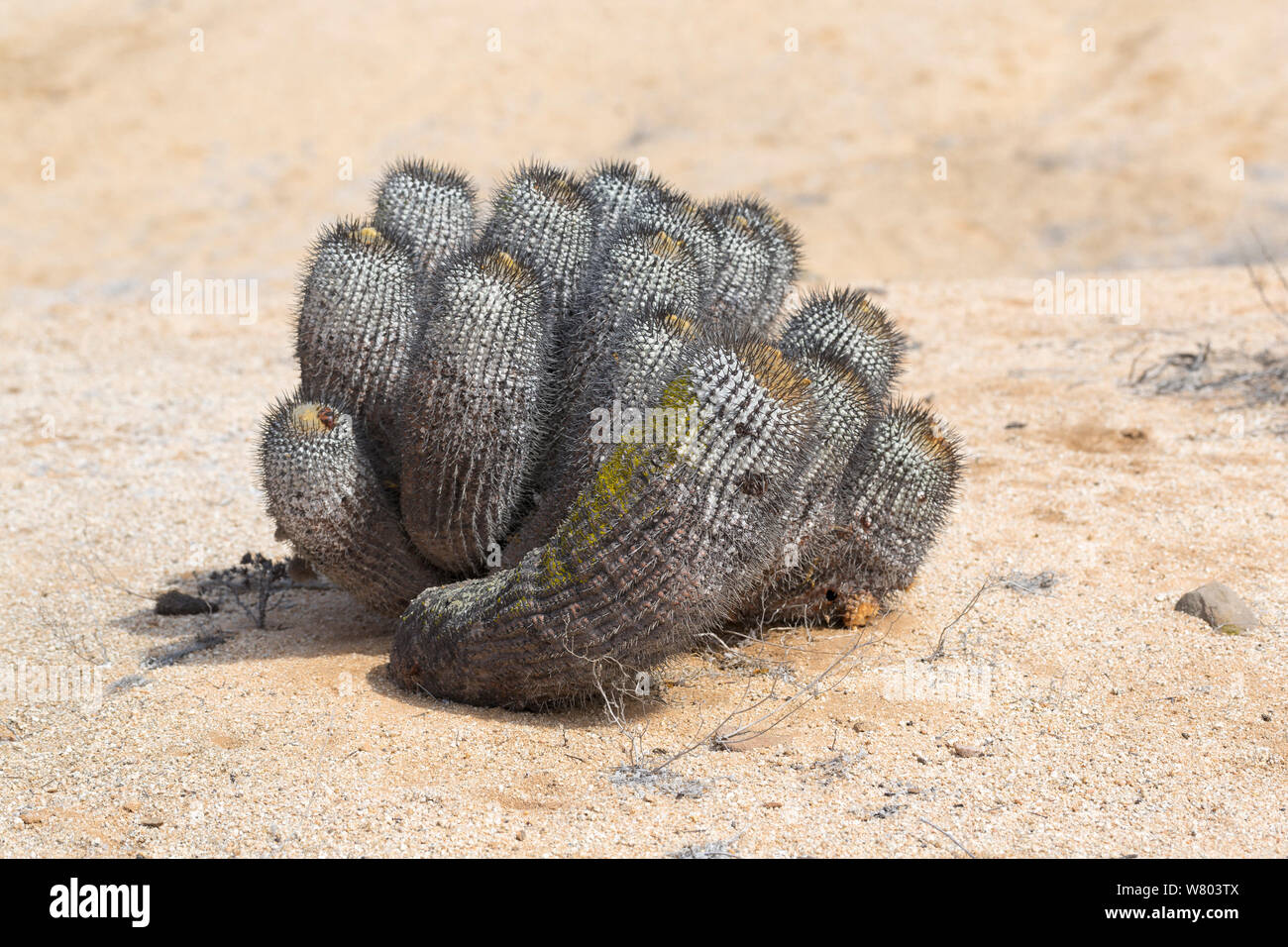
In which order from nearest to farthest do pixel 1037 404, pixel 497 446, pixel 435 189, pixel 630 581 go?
1. pixel 630 581
2. pixel 497 446
3. pixel 435 189
4. pixel 1037 404

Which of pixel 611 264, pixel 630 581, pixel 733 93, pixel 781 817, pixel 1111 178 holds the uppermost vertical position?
pixel 733 93

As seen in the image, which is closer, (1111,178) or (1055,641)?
(1055,641)

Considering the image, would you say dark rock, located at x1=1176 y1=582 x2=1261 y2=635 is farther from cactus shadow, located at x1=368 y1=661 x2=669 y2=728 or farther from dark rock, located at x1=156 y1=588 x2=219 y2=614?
dark rock, located at x1=156 y1=588 x2=219 y2=614

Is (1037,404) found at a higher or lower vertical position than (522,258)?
lower

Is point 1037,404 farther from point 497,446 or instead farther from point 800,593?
point 497,446

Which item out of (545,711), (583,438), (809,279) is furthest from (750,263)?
(809,279)

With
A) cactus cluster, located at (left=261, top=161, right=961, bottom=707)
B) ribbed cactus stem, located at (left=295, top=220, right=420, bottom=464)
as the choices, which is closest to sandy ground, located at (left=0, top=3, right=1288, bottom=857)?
cactus cluster, located at (left=261, top=161, right=961, bottom=707)

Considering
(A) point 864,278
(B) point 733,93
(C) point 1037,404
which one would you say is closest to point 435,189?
(C) point 1037,404

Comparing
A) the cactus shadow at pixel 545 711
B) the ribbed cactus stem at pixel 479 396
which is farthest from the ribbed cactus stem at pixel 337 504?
the cactus shadow at pixel 545 711
